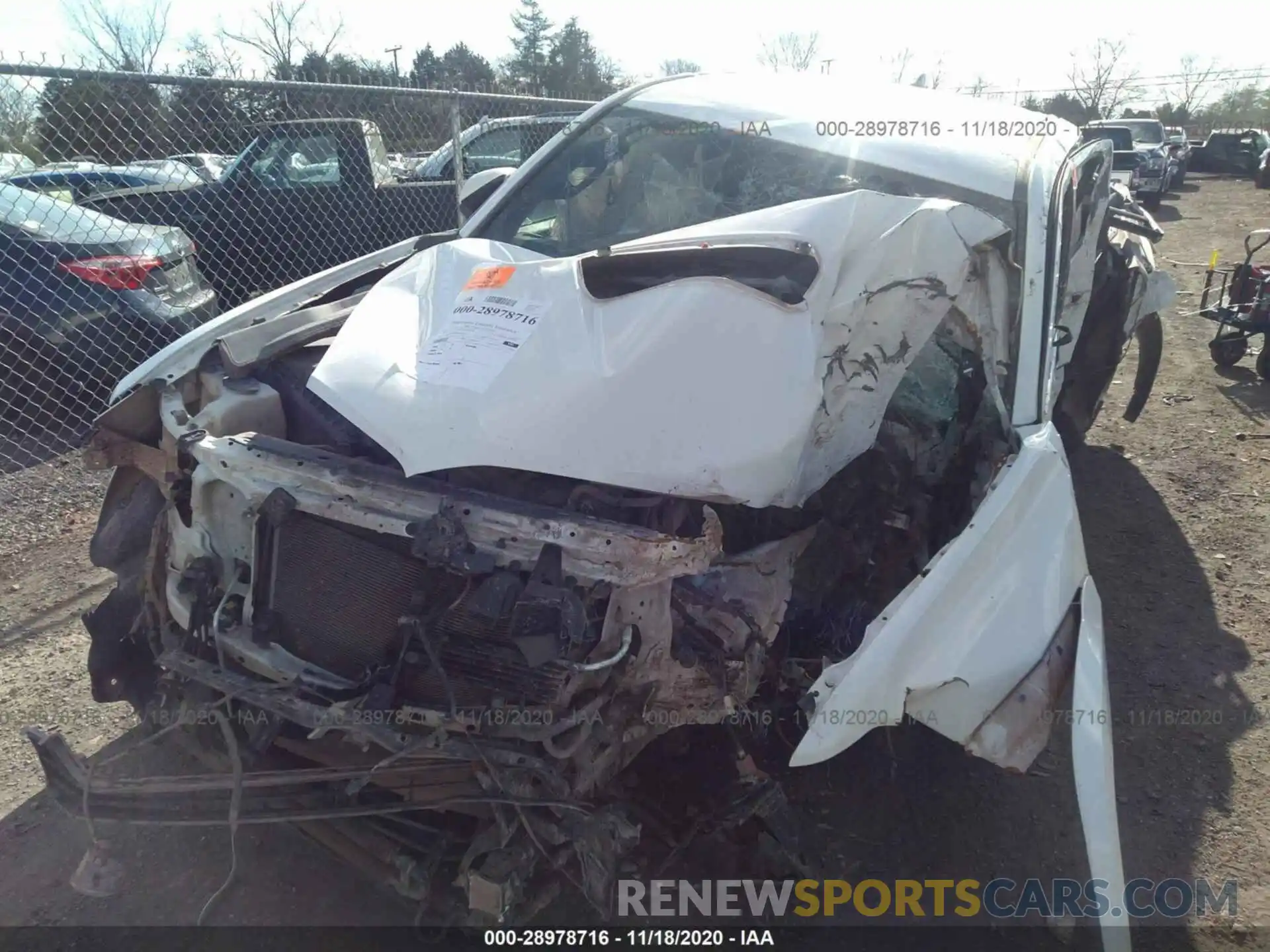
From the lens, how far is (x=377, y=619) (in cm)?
214

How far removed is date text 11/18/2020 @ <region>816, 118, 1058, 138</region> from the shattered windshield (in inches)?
5.5

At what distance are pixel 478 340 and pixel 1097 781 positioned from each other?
1.79 metres

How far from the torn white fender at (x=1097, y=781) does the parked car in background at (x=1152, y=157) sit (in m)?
18.3

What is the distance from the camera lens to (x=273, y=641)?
2.20 m

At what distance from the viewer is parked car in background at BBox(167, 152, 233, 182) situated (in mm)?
7277

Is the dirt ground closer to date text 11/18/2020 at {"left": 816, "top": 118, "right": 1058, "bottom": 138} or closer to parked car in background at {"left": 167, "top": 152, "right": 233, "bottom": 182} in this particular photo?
date text 11/18/2020 at {"left": 816, "top": 118, "right": 1058, "bottom": 138}

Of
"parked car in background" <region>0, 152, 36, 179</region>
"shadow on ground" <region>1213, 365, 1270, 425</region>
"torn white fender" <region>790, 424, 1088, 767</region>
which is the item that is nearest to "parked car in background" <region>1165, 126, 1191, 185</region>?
"shadow on ground" <region>1213, 365, 1270, 425</region>

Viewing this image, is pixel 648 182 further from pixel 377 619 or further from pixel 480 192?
pixel 377 619

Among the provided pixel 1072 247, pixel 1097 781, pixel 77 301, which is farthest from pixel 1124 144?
pixel 1097 781

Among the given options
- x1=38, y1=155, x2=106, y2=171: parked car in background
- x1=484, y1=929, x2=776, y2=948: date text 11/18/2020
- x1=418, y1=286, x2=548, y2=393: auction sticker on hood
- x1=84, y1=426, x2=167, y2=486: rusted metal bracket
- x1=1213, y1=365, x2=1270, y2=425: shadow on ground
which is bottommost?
x1=484, y1=929, x2=776, y2=948: date text 11/18/2020

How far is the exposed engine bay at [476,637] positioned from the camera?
1.93 meters

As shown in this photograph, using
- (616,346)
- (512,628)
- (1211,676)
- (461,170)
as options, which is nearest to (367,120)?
(461,170)

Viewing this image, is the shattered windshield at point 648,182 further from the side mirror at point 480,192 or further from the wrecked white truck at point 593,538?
the wrecked white truck at point 593,538

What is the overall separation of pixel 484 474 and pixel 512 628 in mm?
468
